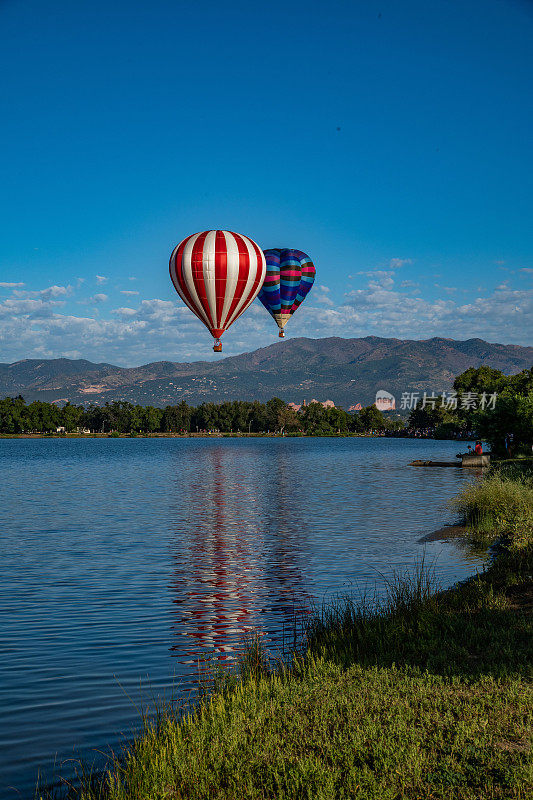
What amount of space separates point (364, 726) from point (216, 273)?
41.5m

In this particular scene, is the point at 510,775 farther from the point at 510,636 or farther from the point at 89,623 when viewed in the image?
the point at 89,623

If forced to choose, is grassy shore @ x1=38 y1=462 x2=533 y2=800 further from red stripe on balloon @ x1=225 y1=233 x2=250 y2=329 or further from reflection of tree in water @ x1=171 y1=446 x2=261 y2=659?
red stripe on balloon @ x1=225 y1=233 x2=250 y2=329

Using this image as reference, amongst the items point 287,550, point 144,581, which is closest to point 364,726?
point 144,581

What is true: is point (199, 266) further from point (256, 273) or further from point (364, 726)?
point (364, 726)

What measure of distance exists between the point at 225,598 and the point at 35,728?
31.5 feet

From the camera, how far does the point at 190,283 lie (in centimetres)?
4797

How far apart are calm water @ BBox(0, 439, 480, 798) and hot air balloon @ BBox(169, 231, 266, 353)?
14.0m

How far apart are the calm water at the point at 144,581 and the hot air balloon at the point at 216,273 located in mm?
14004

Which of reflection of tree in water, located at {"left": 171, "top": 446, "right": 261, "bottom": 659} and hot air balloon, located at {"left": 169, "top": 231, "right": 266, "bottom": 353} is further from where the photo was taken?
hot air balloon, located at {"left": 169, "top": 231, "right": 266, "bottom": 353}

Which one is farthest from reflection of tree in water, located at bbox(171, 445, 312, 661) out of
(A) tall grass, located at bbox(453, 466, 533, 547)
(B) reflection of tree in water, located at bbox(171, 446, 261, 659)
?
(A) tall grass, located at bbox(453, 466, 533, 547)

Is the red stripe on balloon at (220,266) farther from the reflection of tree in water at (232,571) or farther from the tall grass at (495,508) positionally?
the tall grass at (495,508)

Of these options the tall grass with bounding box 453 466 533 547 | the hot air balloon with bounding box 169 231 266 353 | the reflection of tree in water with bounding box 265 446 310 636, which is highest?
the hot air balloon with bounding box 169 231 266 353

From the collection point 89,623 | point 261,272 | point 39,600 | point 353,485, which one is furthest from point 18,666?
point 353,485

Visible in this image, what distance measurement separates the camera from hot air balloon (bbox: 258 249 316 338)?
60188 mm
